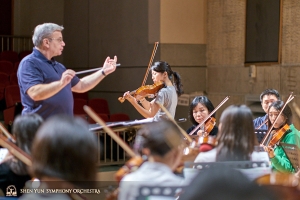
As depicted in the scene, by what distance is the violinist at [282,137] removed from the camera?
3.43 m

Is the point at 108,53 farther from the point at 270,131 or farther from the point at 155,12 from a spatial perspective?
the point at 270,131

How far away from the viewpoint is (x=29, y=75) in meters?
3.15

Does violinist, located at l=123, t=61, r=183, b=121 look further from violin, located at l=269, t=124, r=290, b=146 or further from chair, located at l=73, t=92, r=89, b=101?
chair, located at l=73, t=92, r=89, b=101

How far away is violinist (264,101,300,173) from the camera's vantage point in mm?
3430

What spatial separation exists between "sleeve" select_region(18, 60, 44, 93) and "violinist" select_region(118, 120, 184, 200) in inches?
50.0

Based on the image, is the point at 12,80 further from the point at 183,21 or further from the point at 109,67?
the point at 109,67

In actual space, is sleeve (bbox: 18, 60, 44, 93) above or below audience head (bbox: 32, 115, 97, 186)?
above

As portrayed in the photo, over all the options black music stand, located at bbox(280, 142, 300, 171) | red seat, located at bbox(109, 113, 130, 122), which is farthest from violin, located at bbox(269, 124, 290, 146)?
red seat, located at bbox(109, 113, 130, 122)

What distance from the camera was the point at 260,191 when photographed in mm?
1031

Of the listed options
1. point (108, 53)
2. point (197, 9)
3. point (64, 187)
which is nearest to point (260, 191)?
point (64, 187)

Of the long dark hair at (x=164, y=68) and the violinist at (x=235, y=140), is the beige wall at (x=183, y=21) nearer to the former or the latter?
the long dark hair at (x=164, y=68)

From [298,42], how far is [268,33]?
1.70ft

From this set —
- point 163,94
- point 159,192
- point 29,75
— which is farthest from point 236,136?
point 163,94

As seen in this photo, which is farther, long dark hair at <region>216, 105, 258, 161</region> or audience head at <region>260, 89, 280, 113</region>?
audience head at <region>260, 89, 280, 113</region>
